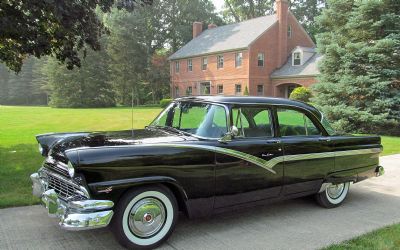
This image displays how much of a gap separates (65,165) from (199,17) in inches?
2252

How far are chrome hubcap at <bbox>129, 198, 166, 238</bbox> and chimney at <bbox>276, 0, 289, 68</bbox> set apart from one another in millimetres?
36243

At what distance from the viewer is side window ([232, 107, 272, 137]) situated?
5.11m

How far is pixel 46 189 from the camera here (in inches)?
184

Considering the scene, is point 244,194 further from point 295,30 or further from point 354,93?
point 295,30

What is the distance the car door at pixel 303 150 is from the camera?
5.47m

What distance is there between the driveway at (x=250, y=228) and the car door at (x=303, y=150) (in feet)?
1.56

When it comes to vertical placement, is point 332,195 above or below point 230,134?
below

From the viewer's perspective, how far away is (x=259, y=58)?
124 ft

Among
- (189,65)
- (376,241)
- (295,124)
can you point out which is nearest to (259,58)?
(189,65)

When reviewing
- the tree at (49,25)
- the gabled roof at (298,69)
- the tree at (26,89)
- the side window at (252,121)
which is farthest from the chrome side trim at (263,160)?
the tree at (26,89)

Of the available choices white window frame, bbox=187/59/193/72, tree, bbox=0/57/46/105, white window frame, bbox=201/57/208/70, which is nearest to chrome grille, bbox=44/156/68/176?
white window frame, bbox=201/57/208/70

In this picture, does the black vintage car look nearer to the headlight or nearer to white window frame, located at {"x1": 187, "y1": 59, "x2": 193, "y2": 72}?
the headlight

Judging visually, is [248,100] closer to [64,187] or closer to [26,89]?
[64,187]

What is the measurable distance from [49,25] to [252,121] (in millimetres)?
6734
